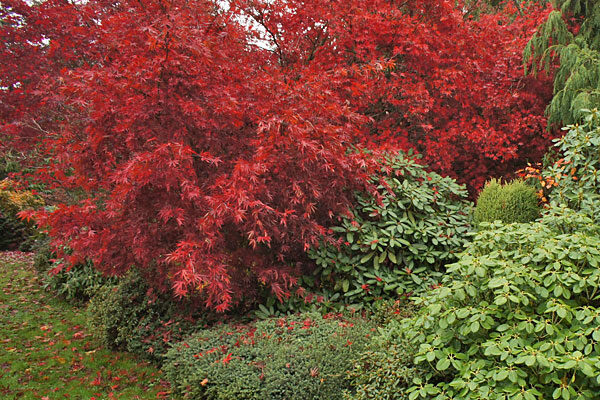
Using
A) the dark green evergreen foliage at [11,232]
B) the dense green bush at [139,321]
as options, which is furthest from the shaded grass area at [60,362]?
the dark green evergreen foliage at [11,232]

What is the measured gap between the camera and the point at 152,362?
4.68 meters

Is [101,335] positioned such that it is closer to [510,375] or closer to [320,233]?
[320,233]

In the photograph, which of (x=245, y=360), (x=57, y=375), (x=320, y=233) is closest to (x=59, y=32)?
(x=57, y=375)

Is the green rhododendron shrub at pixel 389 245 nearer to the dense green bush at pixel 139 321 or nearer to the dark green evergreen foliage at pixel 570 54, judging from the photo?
the dense green bush at pixel 139 321

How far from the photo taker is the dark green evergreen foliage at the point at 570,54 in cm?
623

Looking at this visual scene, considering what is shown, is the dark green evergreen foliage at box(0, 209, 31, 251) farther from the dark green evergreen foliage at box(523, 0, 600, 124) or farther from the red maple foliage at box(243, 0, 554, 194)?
the dark green evergreen foliage at box(523, 0, 600, 124)

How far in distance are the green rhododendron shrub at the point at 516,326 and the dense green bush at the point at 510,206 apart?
182 centimetres

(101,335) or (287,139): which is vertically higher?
(287,139)

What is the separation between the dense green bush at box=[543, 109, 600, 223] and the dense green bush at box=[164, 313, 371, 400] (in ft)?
8.47

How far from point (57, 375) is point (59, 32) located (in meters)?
5.59

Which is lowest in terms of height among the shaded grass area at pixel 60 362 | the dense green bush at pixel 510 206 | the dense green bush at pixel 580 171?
the shaded grass area at pixel 60 362

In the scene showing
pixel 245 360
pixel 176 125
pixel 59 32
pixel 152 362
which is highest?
pixel 59 32

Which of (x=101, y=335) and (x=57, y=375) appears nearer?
(x=57, y=375)

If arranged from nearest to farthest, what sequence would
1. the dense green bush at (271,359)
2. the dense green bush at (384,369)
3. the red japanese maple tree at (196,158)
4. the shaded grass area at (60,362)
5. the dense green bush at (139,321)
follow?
the dense green bush at (384,369)
the dense green bush at (271,359)
the red japanese maple tree at (196,158)
the shaded grass area at (60,362)
the dense green bush at (139,321)
